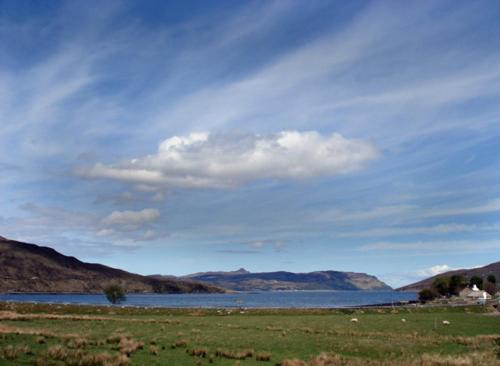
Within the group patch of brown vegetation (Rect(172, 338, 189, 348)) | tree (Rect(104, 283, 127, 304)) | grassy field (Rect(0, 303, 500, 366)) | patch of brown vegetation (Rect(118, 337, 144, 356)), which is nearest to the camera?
grassy field (Rect(0, 303, 500, 366))

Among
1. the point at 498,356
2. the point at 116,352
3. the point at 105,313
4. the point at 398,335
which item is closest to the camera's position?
the point at 116,352

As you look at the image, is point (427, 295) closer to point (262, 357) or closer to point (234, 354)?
point (234, 354)

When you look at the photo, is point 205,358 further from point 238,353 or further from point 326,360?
point 326,360

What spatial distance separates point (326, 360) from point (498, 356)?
1348 cm

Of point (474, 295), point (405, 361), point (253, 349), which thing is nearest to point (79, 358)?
point (253, 349)

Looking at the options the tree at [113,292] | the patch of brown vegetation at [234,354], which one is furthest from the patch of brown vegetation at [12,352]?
the tree at [113,292]

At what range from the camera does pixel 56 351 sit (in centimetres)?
3159

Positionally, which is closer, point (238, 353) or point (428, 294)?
point (238, 353)

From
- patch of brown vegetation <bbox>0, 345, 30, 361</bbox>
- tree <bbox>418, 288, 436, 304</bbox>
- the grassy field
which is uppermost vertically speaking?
tree <bbox>418, 288, 436, 304</bbox>

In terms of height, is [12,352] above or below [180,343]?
above

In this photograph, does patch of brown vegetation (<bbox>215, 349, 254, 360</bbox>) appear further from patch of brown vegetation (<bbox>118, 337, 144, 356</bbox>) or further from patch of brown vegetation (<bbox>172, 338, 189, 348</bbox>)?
patch of brown vegetation (<bbox>118, 337, 144, 356</bbox>)

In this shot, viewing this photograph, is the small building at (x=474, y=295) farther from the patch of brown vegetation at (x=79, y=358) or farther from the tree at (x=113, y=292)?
the patch of brown vegetation at (x=79, y=358)

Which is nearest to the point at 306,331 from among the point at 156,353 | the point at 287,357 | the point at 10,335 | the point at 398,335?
the point at 398,335

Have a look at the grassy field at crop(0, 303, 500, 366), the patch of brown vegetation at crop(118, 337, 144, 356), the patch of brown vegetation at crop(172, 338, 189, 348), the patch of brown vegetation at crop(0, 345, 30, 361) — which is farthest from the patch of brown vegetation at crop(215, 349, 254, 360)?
the patch of brown vegetation at crop(0, 345, 30, 361)
